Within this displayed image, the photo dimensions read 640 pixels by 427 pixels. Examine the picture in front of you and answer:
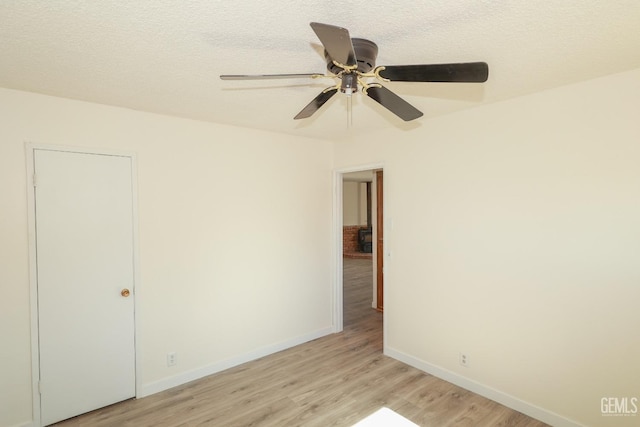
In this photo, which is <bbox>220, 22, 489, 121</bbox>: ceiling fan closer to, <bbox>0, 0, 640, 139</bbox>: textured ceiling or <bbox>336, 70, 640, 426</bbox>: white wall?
<bbox>0, 0, 640, 139</bbox>: textured ceiling

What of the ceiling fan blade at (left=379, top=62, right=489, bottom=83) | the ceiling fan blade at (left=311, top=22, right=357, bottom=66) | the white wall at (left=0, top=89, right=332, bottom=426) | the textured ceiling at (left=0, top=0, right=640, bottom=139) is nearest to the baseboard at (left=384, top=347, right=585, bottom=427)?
the white wall at (left=0, top=89, right=332, bottom=426)

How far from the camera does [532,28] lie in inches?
62.3

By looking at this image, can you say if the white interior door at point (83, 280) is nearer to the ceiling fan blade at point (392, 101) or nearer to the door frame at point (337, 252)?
the ceiling fan blade at point (392, 101)

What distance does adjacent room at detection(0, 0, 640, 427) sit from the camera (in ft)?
5.36

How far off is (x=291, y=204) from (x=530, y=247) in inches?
96.8

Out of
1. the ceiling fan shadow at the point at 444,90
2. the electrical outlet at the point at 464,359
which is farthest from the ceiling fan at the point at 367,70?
the electrical outlet at the point at 464,359

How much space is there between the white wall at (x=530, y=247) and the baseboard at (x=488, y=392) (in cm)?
1

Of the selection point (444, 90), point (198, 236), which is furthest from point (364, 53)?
point (198, 236)

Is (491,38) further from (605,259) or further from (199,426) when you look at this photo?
(199,426)

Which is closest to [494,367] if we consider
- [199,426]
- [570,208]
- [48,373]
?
[570,208]

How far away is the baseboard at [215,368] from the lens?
9.70 feet

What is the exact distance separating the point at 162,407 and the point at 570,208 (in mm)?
3587

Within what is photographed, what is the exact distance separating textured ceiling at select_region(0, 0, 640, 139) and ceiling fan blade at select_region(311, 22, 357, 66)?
10.7 inches

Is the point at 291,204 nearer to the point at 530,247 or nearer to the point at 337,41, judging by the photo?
Answer: the point at 530,247
